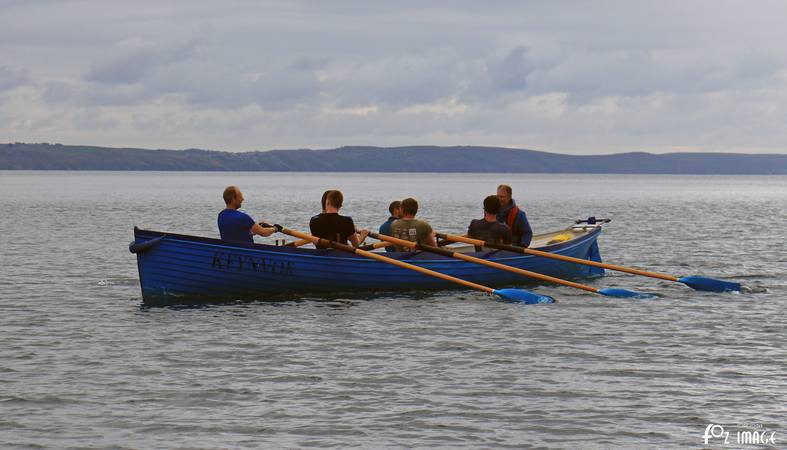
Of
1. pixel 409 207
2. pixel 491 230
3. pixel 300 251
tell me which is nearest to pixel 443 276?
pixel 409 207

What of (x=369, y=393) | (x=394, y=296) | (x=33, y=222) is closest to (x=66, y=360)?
(x=369, y=393)

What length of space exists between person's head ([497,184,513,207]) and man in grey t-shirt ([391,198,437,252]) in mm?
1828

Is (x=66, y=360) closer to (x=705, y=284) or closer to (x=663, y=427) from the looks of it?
(x=663, y=427)

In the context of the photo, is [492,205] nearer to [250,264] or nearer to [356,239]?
[356,239]

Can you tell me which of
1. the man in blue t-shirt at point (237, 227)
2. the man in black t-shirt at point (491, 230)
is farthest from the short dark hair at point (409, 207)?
the man in blue t-shirt at point (237, 227)

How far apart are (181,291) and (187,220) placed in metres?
43.4

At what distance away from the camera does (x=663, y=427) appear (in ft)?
36.8

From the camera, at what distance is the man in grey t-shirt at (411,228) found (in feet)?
71.0

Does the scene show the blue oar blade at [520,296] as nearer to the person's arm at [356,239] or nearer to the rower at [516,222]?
the rower at [516,222]

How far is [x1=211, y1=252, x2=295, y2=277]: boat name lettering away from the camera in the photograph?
19.6 m
